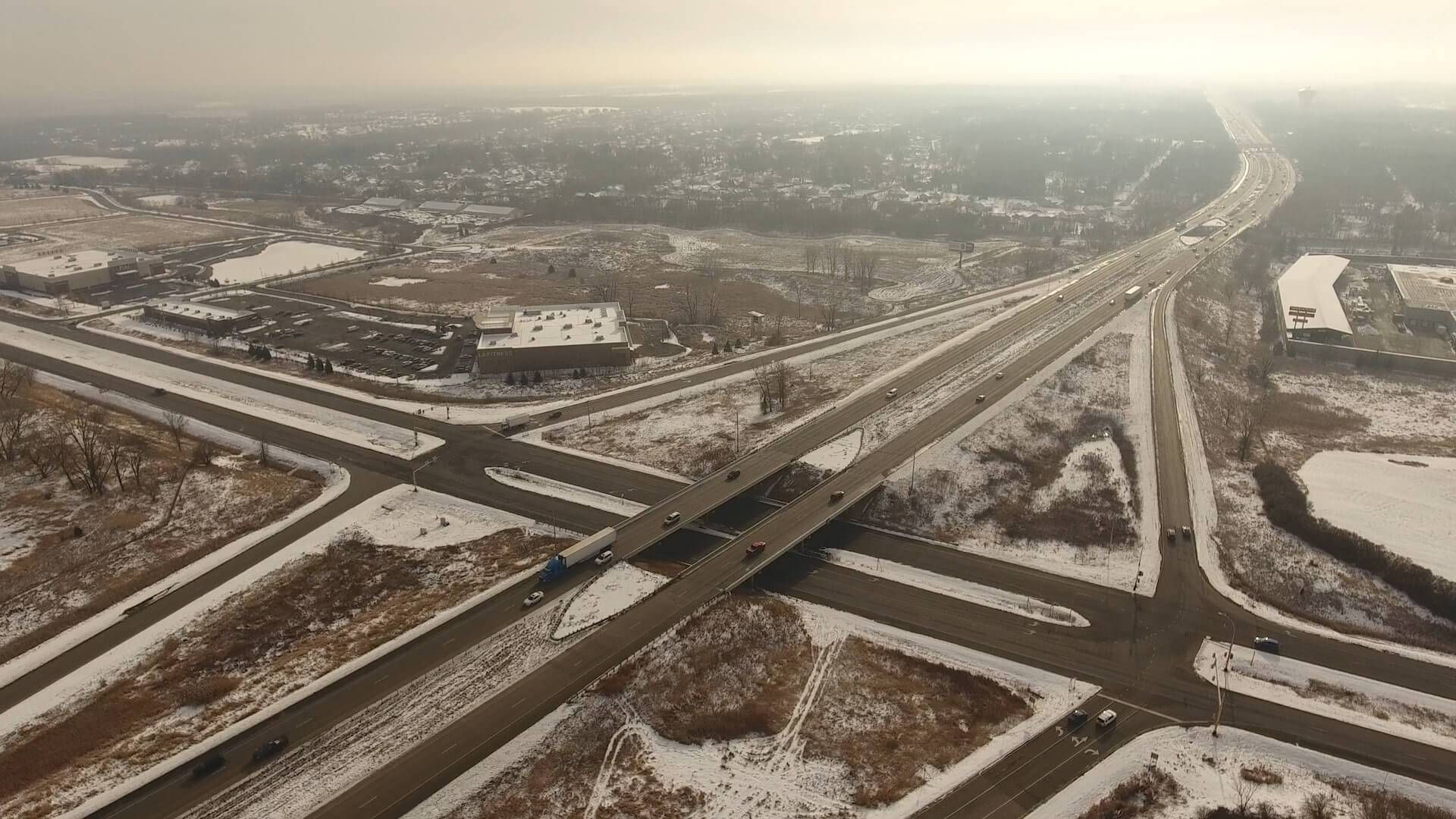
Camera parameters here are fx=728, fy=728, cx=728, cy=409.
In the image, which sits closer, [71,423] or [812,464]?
[812,464]

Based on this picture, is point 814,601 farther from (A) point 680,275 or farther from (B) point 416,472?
(A) point 680,275

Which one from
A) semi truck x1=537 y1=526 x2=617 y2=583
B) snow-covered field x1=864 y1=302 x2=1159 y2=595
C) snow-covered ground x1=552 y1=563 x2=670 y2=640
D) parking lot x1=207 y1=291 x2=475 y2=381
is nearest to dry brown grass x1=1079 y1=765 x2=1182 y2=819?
snow-covered field x1=864 y1=302 x2=1159 y2=595

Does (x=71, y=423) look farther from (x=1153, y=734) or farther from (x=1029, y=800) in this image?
(x=1153, y=734)

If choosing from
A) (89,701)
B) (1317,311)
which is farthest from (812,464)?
(1317,311)

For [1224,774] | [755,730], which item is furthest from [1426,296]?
[755,730]

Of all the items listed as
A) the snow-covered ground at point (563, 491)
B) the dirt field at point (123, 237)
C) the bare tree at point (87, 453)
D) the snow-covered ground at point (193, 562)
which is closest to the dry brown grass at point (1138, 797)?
the snow-covered ground at point (563, 491)

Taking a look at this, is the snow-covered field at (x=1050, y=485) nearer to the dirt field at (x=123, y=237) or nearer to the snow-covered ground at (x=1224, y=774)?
the snow-covered ground at (x=1224, y=774)

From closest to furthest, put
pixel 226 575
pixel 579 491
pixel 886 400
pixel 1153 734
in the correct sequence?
pixel 1153 734 → pixel 226 575 → pixel 579 491 → pixel 886 400
